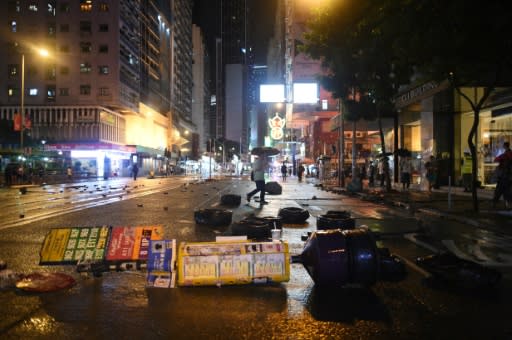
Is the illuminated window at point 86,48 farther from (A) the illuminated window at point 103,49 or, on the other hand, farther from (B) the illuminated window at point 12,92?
(B) the illuminated window at point 12,92

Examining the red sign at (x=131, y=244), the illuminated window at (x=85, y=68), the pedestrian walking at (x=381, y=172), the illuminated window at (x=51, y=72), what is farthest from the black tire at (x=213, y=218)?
the illuminated window at (x=51, y=72)

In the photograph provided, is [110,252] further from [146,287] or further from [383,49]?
[383,49]

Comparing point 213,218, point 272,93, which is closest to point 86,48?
point 272,93

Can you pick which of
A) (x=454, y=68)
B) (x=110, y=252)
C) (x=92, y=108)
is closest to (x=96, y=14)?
(x=92, y=108)

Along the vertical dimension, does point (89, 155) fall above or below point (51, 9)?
below

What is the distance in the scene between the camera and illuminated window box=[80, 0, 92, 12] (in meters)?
70.7

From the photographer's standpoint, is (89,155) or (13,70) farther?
(13,70)

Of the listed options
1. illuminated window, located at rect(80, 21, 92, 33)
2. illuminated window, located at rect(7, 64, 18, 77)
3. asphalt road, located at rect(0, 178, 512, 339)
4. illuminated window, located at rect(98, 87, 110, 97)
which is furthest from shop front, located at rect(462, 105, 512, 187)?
illuminated window, located at rect(7, 64, 18, 77)

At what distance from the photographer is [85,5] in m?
70.9

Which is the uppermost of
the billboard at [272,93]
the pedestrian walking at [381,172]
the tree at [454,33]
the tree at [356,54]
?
the billboard at [272,93]

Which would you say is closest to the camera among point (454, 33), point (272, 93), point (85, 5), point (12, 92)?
point (454, 33)

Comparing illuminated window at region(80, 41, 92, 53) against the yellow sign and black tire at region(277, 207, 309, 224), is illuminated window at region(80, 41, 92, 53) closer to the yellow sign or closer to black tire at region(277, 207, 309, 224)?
black tire at region(277, 207, 309, 224)

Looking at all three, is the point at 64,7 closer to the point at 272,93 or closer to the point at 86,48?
the point at 86,48

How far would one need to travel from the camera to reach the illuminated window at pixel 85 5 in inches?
2783
